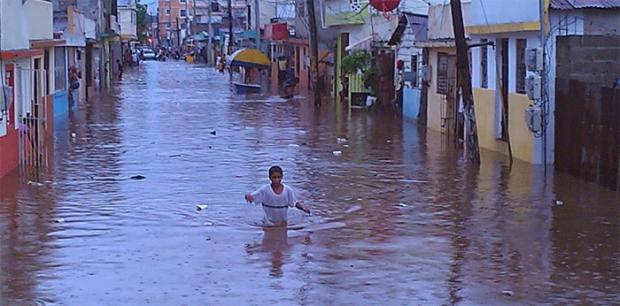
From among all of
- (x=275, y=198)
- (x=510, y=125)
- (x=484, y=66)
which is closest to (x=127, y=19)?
(x=484, y=66)

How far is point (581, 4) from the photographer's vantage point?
20641mm

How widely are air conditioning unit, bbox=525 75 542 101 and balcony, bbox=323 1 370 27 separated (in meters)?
22.9

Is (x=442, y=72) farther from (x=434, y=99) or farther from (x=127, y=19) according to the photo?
(x=127, y=19)

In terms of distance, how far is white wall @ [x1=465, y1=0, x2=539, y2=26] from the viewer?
2142 cm

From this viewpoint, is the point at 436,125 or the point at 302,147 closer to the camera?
the point at 302,147

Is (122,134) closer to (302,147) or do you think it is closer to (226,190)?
(302,147)

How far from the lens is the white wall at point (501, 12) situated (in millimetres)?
21422

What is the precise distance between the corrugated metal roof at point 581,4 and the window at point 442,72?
9.63 m

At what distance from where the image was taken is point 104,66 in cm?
5819

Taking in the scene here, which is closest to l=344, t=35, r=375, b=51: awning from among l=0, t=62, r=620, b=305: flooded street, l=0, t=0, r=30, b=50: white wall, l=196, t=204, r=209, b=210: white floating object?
l=0, t=62, r=620, b=305: flooded street

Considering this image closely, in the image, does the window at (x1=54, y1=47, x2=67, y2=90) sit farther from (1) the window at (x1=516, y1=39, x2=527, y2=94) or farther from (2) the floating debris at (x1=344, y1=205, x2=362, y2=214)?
(2) the floating debris at (x1=344, y1=205, x2=362, y2=214)

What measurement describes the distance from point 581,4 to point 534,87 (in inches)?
66.8

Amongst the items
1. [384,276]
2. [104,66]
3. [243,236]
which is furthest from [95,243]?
[104,66]

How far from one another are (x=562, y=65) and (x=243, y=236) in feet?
29.6
